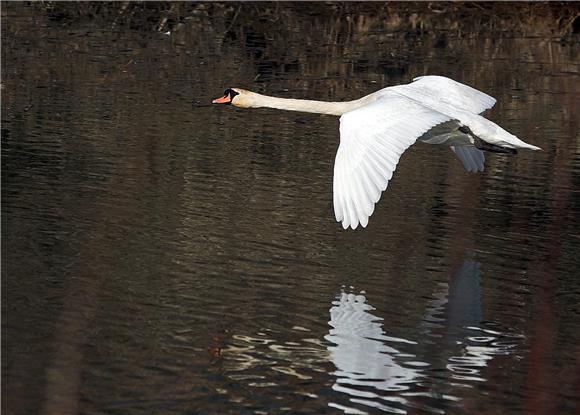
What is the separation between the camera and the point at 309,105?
980 cm

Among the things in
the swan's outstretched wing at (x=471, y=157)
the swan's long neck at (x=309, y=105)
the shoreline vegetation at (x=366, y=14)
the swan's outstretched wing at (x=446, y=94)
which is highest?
the shoreline vegetation at (x=366, y=14)

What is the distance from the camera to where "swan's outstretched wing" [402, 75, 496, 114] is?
943 cm

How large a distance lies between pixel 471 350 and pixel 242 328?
3.86ft

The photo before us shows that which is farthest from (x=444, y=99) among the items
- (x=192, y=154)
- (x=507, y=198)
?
(x=192, y=154)

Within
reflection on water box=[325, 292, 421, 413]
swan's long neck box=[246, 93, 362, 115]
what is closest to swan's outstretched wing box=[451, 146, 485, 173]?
swan's long neck box=[246, 93, 362, 115]

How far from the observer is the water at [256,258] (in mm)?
6363

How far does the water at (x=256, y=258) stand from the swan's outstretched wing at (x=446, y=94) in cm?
80

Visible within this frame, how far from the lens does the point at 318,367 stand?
659cm

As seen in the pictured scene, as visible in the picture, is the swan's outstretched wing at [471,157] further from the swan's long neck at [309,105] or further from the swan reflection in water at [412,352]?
the swan reflection in water at [412,352]

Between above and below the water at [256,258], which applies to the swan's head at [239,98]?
above

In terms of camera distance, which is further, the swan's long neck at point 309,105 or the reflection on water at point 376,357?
the swan's long neck at point 309,105

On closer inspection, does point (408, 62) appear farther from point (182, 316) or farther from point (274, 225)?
point (182, 316)

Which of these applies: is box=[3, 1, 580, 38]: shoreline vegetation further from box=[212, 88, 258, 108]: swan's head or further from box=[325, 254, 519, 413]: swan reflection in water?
box=[325, 254, 519, 413]: swan reflection in water

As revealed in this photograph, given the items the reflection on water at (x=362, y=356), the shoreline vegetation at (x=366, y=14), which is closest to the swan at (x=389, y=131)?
the reflection on water at (x=362, y=356)
